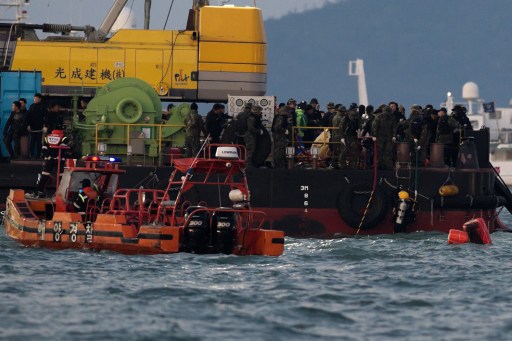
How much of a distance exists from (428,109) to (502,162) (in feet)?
290

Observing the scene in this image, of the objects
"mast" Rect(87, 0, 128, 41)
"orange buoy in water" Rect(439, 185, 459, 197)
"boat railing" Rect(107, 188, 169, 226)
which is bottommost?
"boat railing" Rect(107, 188, 169, 226)

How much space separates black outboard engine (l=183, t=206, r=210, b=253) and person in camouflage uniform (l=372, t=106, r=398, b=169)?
852cm

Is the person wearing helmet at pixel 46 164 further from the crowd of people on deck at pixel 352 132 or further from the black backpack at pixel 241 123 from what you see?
A: the black backpack at pixel 241 123

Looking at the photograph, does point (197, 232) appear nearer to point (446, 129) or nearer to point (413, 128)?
point (413, 128)

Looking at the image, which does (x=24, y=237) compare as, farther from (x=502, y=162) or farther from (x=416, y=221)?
(x=502, y=162)

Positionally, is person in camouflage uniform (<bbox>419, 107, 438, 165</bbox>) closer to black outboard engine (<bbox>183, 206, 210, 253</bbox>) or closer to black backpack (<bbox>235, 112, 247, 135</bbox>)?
black backpack (<bbox>235, 112, 247, 135</bbox>)

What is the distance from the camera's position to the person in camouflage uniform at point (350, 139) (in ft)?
108

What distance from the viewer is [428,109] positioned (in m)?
34.3

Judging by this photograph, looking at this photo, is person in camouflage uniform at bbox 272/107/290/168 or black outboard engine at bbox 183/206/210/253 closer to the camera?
black outboard engine at bbox 183/206/210/253

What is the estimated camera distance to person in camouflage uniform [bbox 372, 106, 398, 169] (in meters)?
33.2

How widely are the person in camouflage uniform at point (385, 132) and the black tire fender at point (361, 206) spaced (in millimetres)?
798

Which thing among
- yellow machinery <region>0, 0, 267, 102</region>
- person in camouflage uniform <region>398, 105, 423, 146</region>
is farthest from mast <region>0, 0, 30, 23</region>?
person in camouflage uniform <region>398, 105, 423, 146</region>

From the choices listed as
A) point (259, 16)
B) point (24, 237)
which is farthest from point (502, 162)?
point (24, 237)

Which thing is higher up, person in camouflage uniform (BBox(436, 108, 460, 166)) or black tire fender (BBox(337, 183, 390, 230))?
person in camouflage uniform (BBox(436, 108, 460, 166))
